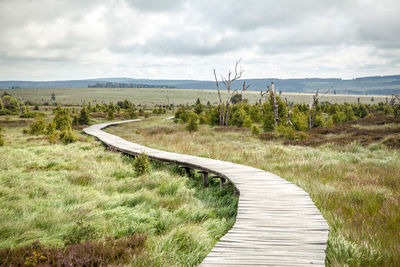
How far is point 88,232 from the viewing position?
4.35 m

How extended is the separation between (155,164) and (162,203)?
5.27m

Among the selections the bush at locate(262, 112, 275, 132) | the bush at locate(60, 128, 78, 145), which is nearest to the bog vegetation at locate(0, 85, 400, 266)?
the bush at locate(60, 128, 78, 145)

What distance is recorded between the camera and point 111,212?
523cm

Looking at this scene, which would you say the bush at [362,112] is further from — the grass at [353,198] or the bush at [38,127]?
the bush at [38,127]

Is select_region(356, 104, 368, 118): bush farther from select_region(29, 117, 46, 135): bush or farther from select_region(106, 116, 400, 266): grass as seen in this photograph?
select_region(29, 117, 46, 135): bush

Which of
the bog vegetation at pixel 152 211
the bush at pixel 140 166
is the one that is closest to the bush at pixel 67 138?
the bog vegetation at pixel 152 211

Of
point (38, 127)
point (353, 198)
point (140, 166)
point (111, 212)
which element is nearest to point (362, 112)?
point (353, 198)

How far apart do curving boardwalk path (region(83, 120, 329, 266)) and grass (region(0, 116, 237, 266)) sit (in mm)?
429

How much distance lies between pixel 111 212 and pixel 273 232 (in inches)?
122

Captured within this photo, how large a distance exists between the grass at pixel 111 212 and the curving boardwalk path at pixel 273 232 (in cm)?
43

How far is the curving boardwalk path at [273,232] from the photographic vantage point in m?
3.19

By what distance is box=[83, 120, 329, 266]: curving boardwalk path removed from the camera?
3.19 m

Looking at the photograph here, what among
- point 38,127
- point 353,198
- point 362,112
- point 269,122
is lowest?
point 38,127

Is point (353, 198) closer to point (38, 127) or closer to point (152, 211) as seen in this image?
point (152, 211)
